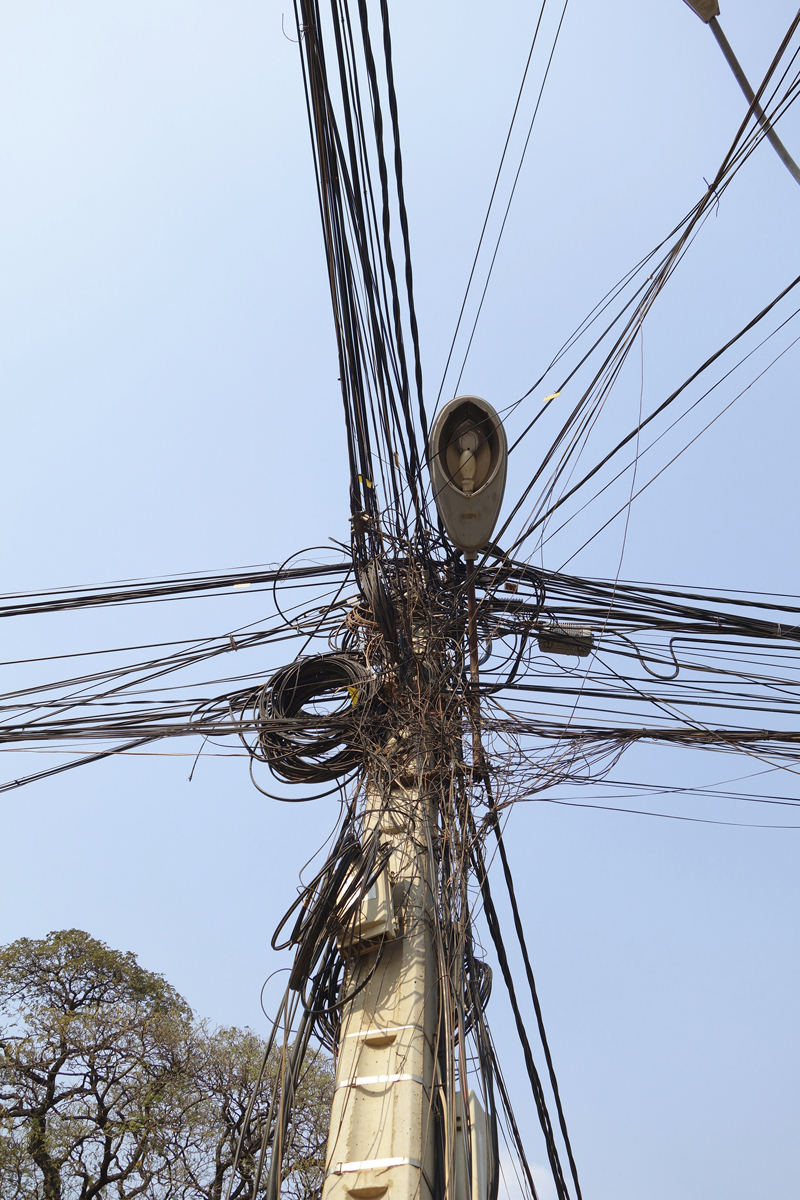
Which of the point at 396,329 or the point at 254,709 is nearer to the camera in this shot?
the point at 396,329

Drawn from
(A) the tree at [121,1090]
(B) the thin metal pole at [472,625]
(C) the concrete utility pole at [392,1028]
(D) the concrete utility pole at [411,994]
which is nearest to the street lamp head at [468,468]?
(D) the concrete utility pole at [411,994]

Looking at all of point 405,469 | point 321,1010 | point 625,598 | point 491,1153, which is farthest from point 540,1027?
point 405,469

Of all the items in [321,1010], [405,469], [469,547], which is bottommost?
[321,1010]

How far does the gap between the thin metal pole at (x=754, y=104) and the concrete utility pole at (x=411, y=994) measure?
1866 mm

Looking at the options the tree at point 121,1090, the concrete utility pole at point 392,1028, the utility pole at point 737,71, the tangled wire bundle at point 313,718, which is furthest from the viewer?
the tree at point 121,1090

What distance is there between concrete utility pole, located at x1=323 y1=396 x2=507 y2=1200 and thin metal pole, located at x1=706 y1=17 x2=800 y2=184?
6.12 feet

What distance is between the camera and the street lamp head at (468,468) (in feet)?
13.3

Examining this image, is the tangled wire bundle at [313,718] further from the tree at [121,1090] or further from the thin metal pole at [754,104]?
the tree at [121,1090]

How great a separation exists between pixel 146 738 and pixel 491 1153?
2193 millimetres

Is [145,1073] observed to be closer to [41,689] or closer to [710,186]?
[41,689]

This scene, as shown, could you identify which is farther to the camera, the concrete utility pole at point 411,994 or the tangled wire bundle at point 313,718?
the tangled wire bundle at point 313,718

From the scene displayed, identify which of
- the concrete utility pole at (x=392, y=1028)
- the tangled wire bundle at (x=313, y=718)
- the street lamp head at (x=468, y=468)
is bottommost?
the concrete utility pole at (x=392, y=1028)

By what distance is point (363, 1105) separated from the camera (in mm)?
2906

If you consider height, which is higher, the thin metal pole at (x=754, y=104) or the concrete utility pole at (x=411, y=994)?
the thin metal pole at (x=754, y=104)
